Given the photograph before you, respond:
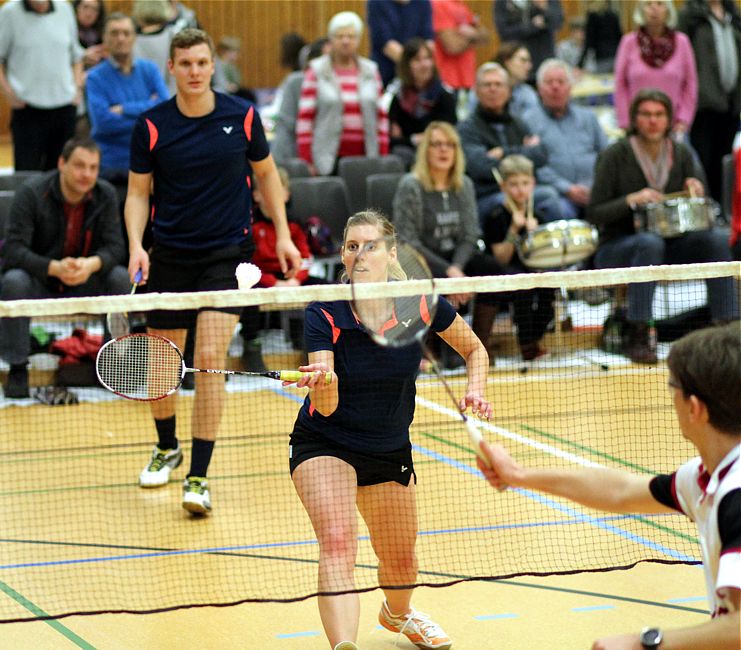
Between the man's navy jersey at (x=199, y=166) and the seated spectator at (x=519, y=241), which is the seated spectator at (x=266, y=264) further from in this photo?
the man's navy jersey at (x=199, y=166)

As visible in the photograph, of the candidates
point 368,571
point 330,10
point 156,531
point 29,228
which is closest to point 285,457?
point 156,531

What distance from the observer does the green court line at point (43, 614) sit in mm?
4902

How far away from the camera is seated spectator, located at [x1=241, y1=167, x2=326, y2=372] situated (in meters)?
9.57

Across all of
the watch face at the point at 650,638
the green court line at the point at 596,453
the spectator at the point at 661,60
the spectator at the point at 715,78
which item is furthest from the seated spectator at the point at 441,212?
the watch face at the point at 650,638

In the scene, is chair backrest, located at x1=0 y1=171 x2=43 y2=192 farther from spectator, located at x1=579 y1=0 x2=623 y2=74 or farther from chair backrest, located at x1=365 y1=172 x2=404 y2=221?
spectator, located at x1=579 y1=0 x2=623 y2=74

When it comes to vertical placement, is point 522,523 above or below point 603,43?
below

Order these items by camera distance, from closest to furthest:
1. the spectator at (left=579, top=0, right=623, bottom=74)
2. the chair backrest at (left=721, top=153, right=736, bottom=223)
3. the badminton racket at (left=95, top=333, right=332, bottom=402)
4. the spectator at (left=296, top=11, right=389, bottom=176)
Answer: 1. the badminton racket at (left=95, top=333, right=332, bottom=402)
2. the spectator at (left=296, top=11, right=389, bottom=176)
3. the chair backrest at (left=721, top=153, right=736, bottom=223)
4. the spectator at (left=579, top=0, right=623, bottom=74)

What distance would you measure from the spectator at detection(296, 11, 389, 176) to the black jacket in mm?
2796

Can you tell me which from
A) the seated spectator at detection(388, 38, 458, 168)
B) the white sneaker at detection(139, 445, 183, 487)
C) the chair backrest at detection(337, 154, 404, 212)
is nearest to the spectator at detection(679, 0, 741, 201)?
the seated spectator at detection(388, 38, 458, 168)

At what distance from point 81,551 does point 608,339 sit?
5.43 m

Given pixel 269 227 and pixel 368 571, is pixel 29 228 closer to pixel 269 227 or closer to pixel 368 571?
pixel 269 227

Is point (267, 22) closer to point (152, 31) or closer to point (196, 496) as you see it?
point (152, 31)

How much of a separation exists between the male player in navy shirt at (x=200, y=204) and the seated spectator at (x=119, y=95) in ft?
11.7

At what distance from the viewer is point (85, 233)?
9.12 metres
